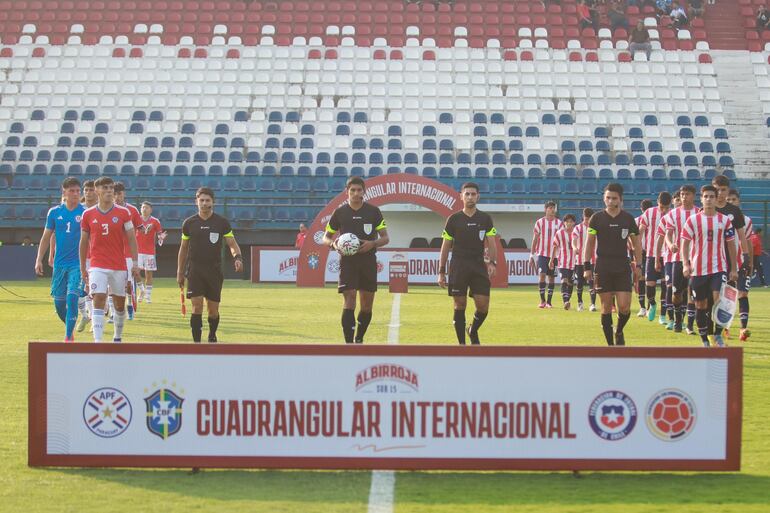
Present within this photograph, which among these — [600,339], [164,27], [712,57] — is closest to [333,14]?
[164,27]

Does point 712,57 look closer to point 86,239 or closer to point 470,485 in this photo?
point 86,239

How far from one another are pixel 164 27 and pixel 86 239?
120 ft

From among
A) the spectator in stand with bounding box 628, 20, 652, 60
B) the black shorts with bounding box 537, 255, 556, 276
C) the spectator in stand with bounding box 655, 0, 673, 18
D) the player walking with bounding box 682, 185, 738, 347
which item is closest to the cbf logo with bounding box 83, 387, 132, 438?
the player walking with bounding box 682, 185, 738, 347

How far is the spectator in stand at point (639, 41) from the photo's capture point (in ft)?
151

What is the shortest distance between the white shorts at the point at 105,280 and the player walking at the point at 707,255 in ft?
22.2

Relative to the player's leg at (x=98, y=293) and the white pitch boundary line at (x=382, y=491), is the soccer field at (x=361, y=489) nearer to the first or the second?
the white pitch boundary line at (x=382, y=491)

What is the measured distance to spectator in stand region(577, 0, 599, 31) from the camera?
47.0 meters

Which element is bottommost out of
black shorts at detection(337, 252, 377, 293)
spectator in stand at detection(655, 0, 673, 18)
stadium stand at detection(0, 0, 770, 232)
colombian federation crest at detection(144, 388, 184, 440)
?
colombian federation crest at detection(144, 388, 184, 440)

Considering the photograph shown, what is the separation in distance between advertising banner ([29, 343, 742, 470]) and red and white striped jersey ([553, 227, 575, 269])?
1674 centimetres

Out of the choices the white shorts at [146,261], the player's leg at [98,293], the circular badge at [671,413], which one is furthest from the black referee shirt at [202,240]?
the white shorts at [146,261]

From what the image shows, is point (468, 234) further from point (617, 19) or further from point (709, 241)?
point (617, 19)

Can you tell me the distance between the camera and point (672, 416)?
22.0 ft

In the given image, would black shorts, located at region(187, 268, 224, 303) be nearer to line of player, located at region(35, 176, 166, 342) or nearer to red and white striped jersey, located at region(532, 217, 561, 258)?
line of player, located at region(35, 176, 166, 342)

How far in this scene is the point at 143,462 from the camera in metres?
6.81
